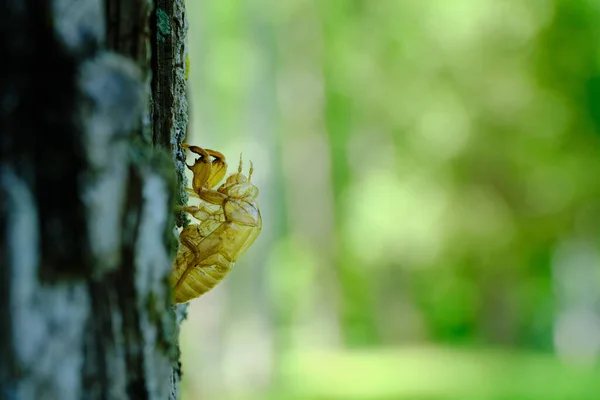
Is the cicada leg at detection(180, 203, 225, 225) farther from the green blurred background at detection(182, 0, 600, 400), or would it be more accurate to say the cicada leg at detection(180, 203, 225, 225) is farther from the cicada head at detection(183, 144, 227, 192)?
the green blurred background at detection(182, 0, 600, 400)

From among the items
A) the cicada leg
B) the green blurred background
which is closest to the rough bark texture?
the cicada leg

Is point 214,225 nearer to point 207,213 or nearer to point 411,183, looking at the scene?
point 207,213

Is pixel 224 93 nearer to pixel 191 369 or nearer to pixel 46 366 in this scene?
pixel 191 369

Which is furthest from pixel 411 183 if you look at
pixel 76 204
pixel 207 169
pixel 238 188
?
pixel 76 204

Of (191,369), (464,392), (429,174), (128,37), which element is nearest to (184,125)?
(128,37)

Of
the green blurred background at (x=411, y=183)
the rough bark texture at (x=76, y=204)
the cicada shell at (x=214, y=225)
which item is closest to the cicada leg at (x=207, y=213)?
the cicada shell at (x=214, y=225)

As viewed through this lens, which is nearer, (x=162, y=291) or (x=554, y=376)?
(x=162, y=291)
